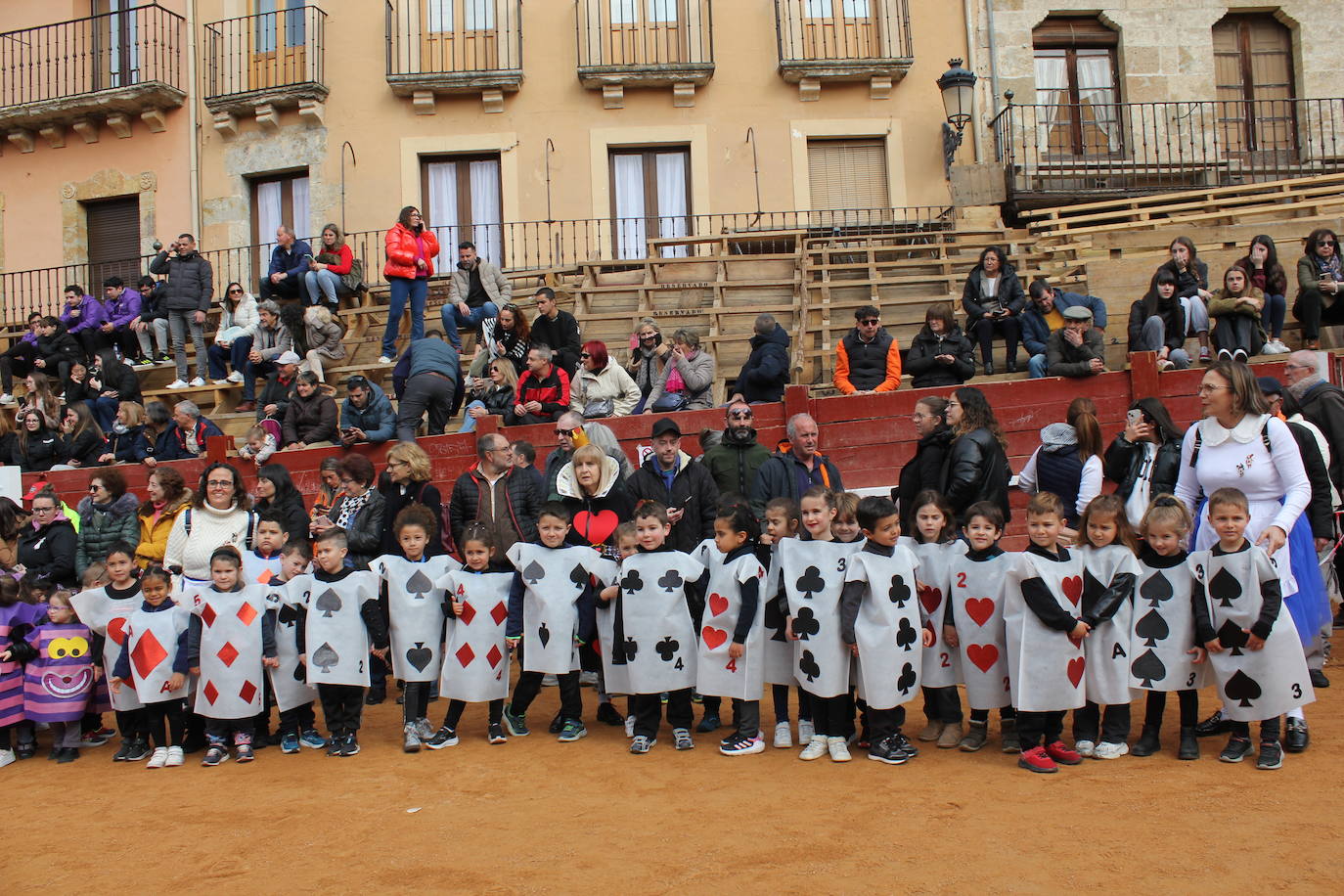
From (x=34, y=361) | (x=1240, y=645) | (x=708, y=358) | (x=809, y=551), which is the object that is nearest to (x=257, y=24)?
(x=34, y=361)

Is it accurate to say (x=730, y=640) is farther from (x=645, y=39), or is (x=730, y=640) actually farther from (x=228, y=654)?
(x=645, y=39)

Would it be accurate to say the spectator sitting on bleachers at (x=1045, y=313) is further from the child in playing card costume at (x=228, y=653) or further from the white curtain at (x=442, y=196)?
the white curtain at (x=442, y=196)

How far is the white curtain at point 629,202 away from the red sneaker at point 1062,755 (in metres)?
14.3

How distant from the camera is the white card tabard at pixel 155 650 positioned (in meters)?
7.59

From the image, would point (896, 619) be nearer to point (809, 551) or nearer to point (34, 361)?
point (809, 551)

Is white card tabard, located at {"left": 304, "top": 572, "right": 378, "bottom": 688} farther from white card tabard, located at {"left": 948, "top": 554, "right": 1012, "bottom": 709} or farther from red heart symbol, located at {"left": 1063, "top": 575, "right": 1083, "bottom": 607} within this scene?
red heart symbol, located at {"left": 1063, "top": 575, "right": 1083, "bottom": 607}

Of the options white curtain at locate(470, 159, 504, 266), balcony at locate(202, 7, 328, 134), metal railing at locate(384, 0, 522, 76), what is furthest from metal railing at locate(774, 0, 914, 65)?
balcony at locate(202, 7, 328, 134)

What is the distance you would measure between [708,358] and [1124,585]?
566 centimetres

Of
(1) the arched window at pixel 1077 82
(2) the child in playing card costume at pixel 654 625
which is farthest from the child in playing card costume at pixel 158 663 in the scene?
(1) the arched window at pixel 1077 82

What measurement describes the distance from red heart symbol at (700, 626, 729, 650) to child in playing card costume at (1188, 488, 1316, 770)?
2595 millimetres

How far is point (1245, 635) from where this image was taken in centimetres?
629

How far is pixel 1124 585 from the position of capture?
253 inches

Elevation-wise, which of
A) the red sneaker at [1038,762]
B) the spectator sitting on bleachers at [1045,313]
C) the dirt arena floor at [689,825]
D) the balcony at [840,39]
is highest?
the balcony at [840,39]

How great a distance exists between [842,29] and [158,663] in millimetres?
15794
